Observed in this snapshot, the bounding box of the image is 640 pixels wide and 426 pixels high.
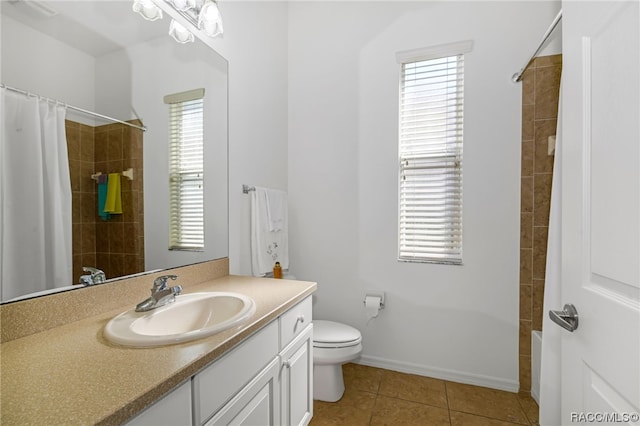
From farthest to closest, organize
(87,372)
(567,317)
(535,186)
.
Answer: (535,186) < (567,317) < (87,372)

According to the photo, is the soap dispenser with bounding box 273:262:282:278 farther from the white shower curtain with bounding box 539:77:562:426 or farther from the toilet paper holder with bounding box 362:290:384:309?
the white shower curtain with bounding box 539:77:562:426

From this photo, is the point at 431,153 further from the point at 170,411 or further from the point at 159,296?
the point at 170,411

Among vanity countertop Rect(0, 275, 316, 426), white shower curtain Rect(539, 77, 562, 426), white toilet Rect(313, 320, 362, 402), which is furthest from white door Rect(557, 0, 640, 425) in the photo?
white toilet Rect(313, 320, 362, 402)

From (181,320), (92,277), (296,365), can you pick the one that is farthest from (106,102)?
(296,365)

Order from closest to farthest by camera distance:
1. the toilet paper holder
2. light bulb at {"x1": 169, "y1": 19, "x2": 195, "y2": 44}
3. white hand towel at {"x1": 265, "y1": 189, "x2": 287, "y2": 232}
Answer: light bulb at {"x1": 169, "y1": 19, "x2": 195, "y2": 44} < white hand towel at {"x1": 265, "y1": 189, "x2": 287, "y2": 232} < the toilet paper holder

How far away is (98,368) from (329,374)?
4.78ft

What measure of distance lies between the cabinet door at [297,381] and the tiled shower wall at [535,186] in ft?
4.72

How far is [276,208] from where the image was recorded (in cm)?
213

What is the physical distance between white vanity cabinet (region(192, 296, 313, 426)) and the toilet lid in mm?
285

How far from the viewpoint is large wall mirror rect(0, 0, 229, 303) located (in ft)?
2.88

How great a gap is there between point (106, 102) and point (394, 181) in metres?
1.73

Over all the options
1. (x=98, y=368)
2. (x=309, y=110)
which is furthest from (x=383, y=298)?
(x=98, y=368)

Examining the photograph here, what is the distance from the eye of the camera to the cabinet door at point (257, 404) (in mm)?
872

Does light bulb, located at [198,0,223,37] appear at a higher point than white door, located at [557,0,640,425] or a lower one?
higher
